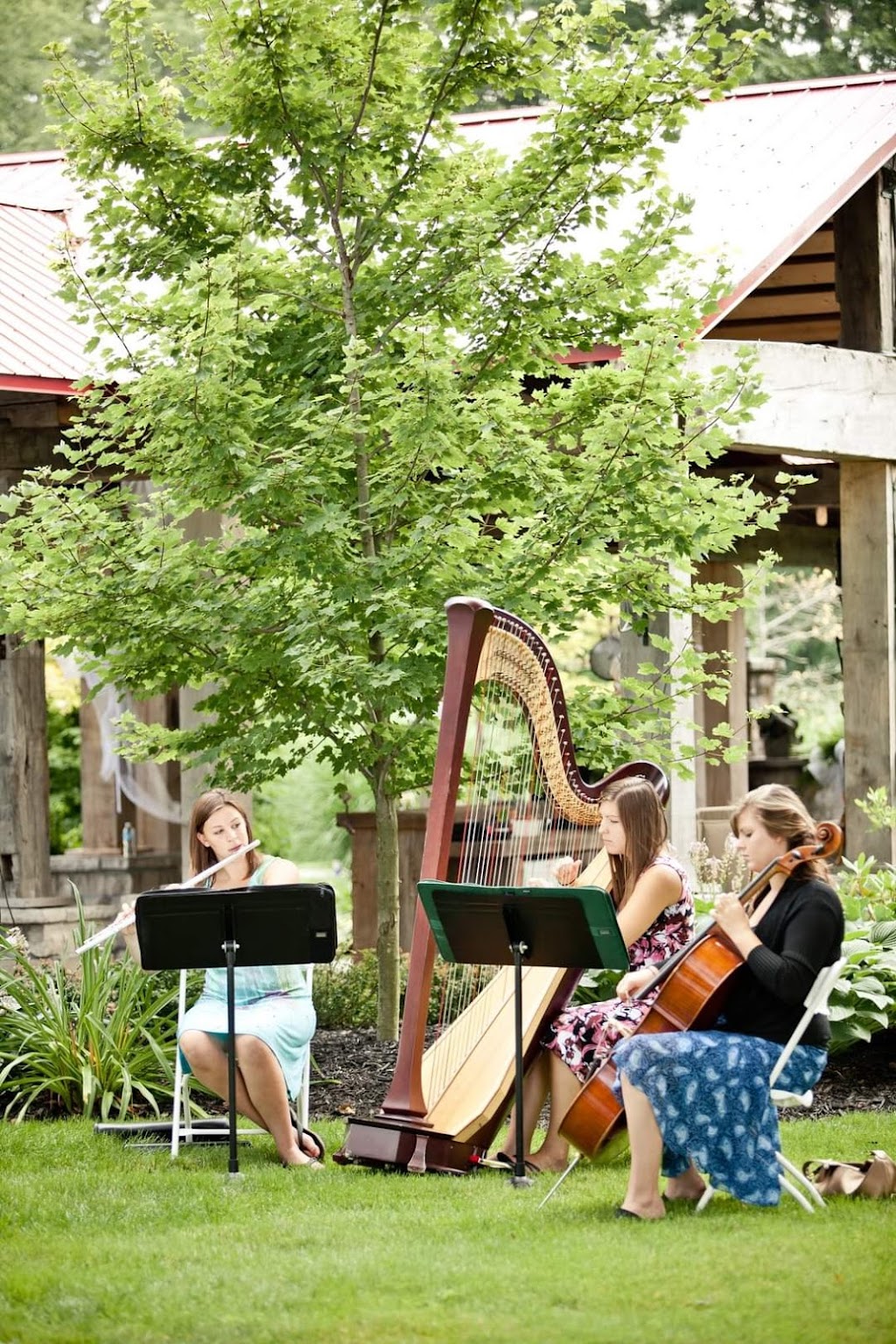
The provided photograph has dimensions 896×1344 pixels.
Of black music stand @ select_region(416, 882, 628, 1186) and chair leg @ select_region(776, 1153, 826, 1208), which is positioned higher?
black music stand @ select_region(416, 882, 628, 1186)

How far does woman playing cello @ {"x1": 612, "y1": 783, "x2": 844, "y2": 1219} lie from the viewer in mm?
5242

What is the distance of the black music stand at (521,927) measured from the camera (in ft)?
17.3

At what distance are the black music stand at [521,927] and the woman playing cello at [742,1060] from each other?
0.30 meters

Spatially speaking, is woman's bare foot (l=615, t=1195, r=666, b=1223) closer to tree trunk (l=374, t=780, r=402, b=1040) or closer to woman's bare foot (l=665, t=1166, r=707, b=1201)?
woman's bare foot (l=665, t=1166, r=707, b=1201)

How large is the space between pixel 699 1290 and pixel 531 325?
445 centimetres

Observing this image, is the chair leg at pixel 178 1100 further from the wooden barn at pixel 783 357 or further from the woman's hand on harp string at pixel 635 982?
the wooden barn at pixel 783 357

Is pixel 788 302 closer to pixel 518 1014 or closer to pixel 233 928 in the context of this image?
pixel 233 928

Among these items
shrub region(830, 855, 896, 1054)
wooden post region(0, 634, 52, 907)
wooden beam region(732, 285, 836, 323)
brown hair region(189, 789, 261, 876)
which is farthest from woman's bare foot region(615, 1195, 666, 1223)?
wooden beam region(732, 285, 836, 323)

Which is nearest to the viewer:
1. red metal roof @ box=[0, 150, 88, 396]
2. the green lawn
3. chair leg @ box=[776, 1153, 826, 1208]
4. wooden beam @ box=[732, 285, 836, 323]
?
the green lawn

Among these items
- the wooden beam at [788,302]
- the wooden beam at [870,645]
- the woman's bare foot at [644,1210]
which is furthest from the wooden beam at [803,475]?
the woman's bare foot at [644,1210]

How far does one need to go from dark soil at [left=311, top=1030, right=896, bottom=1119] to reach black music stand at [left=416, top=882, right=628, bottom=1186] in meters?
1.94

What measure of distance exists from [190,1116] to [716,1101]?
248 centimetres

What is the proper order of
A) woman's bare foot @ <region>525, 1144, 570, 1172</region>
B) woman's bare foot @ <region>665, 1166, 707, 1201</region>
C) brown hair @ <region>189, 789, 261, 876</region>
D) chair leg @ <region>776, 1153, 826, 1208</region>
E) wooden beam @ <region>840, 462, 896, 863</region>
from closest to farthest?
chair leg @ <region>776, 1153, 826, 1208</region> < woman's bare foot @ <region>665, 1166, 707, 1201</region> < woman's bare foot @ <region>525, 1144, 570, 1172</region> < brown hair @ <region>189, 789, 261, 876</region> < wooden beam @ <region>840, 462, 896, 863</region>

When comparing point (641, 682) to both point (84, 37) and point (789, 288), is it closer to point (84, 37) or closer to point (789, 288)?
point (789, 288)
